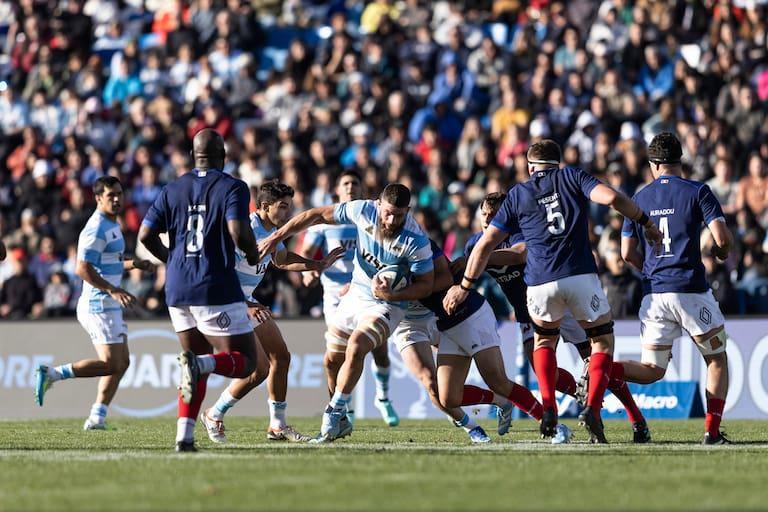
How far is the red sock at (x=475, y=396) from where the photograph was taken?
13.5 metres

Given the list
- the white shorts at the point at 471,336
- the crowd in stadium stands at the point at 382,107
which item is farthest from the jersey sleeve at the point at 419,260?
the crowd in stadium stands at the point at 382,107

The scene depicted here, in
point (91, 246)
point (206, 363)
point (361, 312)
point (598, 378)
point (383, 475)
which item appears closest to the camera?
point (383, 475)

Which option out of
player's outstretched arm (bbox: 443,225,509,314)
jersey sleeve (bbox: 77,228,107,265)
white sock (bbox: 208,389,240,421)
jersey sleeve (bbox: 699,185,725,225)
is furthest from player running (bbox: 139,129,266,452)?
jersey sleeve (bbox: 77,228,107,265)

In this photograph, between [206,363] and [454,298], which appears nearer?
[206,363]

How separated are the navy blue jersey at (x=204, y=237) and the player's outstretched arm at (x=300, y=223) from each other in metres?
1.29

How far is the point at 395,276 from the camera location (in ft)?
40.1

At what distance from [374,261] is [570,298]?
5.89 feet

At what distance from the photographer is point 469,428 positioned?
1300 cm

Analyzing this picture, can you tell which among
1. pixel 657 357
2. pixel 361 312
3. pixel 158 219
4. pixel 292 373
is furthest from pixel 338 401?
pixel 292 373

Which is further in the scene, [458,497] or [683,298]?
[683,298]

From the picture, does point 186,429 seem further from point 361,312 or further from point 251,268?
point 251,268

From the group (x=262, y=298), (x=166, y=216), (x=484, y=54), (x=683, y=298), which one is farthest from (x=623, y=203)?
(x=484, y=54)

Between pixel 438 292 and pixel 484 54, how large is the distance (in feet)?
43.0

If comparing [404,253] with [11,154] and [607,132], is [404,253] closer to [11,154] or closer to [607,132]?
[607,132]
